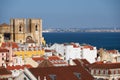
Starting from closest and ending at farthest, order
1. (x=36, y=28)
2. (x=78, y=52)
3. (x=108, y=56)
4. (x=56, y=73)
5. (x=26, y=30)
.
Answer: (x=56, y=73)
(x=78, y=52)
(x=108, y=56)
(x=36, y=28)
(x=26, y=30)

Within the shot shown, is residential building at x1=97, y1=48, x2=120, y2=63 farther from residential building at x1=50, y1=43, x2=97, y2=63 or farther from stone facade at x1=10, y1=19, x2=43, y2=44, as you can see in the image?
stone facade at x1=10, y1=19, x2=43, y2=44

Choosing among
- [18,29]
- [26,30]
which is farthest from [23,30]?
[26,30]

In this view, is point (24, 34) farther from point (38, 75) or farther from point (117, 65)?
point (38, 75)

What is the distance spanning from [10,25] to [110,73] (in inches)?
2212

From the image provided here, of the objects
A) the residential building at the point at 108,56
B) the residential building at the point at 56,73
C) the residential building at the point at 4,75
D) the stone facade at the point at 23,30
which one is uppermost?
the stone facade at the point at 23,30

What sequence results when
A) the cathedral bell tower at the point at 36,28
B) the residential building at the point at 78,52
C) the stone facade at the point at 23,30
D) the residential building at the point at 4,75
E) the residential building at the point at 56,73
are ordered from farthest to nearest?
the cathedral bell tower at the point at 36,28
the stone facade at the point at 23,30
the residential building at the point at 78,52
the residential building at the point at 4,75
the residential building at the point at 56,73

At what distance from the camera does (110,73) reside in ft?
231

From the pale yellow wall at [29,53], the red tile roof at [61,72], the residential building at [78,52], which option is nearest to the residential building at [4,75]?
the red tile roof at [61,72]

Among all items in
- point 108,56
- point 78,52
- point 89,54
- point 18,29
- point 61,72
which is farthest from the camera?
point 18,29

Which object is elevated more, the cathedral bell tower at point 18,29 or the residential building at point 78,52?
the cathedral bell tower at point 18,29

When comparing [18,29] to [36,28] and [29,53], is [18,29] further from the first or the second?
[29,53]

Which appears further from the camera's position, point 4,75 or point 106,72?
point 106,72

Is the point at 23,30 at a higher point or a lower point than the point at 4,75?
higher

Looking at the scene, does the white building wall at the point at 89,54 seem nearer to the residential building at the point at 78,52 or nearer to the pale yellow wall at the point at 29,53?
the residential building at the point at 78,52
